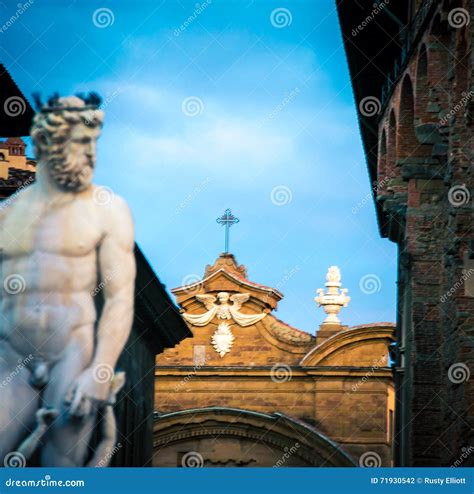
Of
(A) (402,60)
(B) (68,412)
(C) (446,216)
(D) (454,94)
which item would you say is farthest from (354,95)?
(B) (68,412)

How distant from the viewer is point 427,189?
29.9 m

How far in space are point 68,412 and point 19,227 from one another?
268 cm

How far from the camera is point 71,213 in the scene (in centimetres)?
2469

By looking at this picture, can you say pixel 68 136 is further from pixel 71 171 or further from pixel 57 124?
pixel 71 171

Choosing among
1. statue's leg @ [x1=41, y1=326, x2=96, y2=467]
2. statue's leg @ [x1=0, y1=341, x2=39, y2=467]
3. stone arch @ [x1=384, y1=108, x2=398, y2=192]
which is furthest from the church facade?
statue's leg @ [x1=41, y1=326, x2=96, y2=467]

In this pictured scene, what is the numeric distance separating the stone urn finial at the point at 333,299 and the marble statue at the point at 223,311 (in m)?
1.77

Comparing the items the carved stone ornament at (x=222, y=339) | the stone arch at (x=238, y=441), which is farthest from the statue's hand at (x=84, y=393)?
the carved stone ornament at (x=222, y=339)

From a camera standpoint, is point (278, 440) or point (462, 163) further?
point (278, 440)

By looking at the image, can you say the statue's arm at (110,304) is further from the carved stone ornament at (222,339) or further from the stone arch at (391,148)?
the carved stone ornament at (222,339)

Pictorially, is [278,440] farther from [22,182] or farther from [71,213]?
[71,213]

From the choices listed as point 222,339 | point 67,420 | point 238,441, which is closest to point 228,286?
point 222,339

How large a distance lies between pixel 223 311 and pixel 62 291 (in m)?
21.7

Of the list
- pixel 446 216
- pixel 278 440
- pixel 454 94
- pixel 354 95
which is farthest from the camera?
pixel 278 440

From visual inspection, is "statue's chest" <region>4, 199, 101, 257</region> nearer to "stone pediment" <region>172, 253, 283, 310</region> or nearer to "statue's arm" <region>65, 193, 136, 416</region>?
"statue's arm" <region>65, 193, 136, 416</region>
